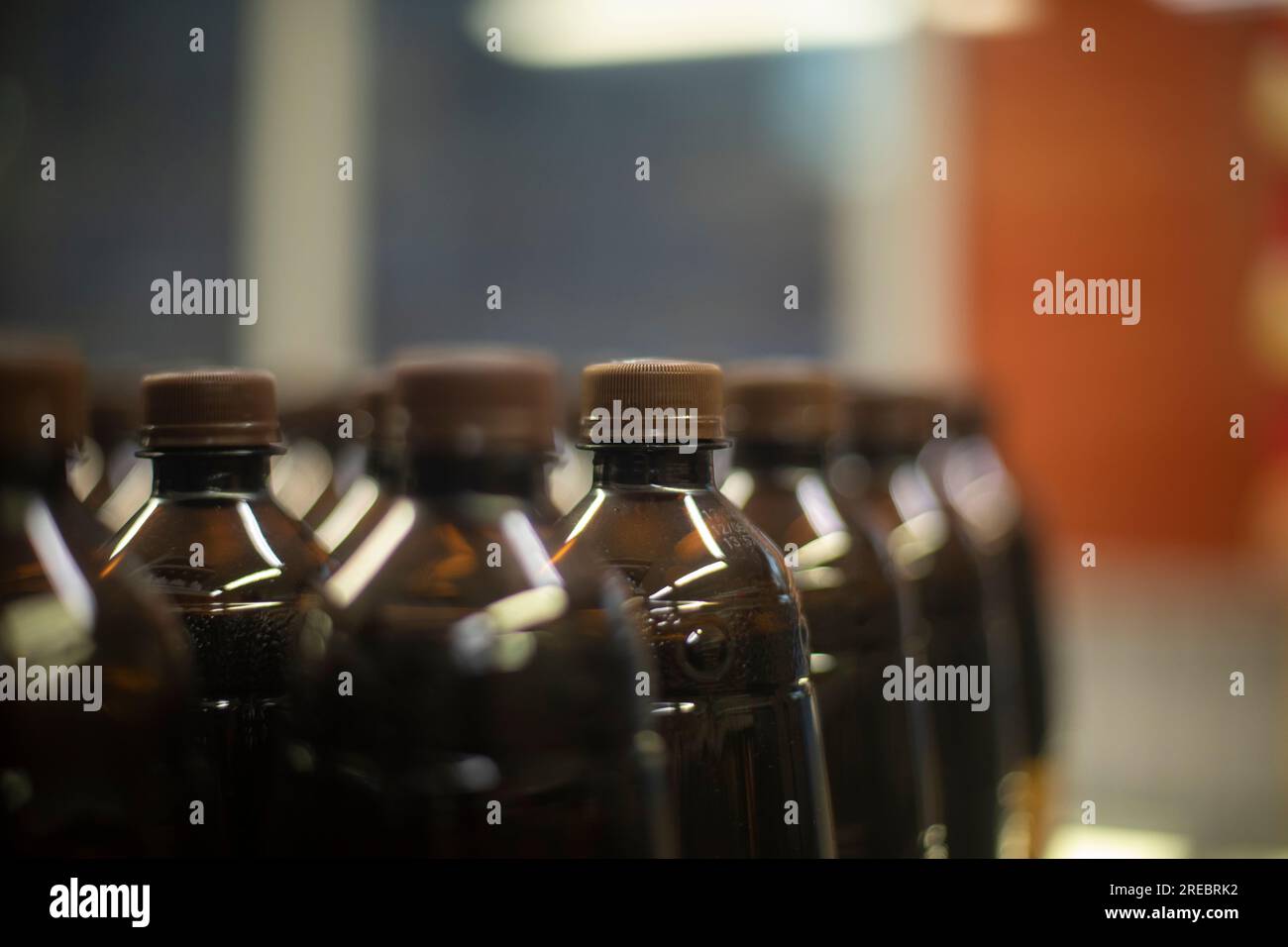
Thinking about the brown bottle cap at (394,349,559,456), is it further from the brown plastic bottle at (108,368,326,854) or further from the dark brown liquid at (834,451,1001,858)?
the dark brown liquid at (834,451,1001,858)

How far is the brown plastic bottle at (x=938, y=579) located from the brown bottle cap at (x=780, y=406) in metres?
0.14

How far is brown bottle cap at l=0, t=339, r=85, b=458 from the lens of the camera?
466 mm

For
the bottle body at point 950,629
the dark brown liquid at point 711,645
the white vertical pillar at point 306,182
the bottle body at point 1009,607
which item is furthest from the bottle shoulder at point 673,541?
the white vertical pillar at point 306,182

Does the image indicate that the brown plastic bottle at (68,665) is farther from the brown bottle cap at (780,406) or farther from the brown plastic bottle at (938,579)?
the brown plastic bottle at (938,579)

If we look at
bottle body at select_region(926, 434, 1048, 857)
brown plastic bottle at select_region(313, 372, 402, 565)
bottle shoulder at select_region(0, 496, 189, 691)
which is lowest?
bottle body at select_region(926, 434, 1048, 857)

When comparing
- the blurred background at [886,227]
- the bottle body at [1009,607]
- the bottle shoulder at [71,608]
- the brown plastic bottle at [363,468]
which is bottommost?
the bottle body at [1009,607]

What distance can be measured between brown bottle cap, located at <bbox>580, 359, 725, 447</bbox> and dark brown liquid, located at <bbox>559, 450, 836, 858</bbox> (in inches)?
0.6

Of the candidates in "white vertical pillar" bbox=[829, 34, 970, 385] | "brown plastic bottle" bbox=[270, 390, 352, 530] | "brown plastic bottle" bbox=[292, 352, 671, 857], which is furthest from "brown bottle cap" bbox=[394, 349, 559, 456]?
"white vertical pillar" bbox=[829, 34, 970, 385]

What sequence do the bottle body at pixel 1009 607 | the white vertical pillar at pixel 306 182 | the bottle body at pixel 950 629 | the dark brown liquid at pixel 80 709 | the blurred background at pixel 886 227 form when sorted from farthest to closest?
1. the blurred background at pixel 886 227
2. the white vertical pillar at pixel 306 182
3. the bottle body at pixel 1009 607
4. the bottle body at pixel 950 629
5. the dark brown liquid at pixel 80 709

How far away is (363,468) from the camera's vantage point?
2.91 feet

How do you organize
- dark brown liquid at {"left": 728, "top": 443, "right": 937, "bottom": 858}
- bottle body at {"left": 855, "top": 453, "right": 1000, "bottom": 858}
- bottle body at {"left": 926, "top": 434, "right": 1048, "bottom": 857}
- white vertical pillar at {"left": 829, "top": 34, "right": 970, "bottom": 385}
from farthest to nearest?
white vertical pillar at {"left": 829, "top": 34, "right": 970, "bottom": 385} → bottle body at {"left": 926, "top": 434, "right": 1048, "bottom": 857} → bottle body at {"left": 855, "top": 453, "right": 1000, "bottom": 858} → dark brown liquid at {"left": 728, "top": 443, "right": 937, "bottom": 858}

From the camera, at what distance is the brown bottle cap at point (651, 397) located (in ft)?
1.78
